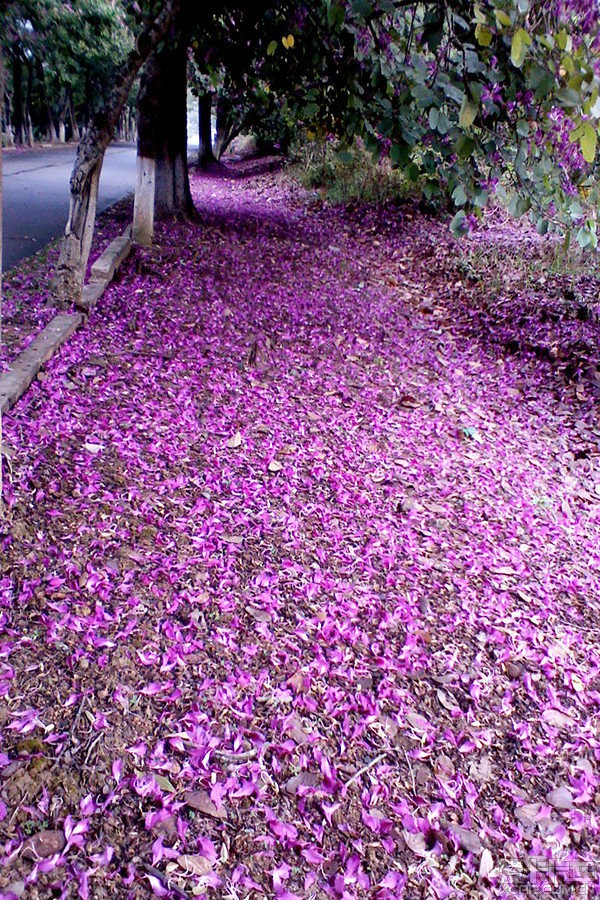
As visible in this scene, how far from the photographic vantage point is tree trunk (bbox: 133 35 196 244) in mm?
7848

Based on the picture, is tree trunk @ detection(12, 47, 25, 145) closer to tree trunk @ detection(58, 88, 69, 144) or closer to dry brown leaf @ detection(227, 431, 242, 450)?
tree trunk @ detection(58, 88, 69, 144)

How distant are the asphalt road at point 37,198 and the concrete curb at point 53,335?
1.36 metres

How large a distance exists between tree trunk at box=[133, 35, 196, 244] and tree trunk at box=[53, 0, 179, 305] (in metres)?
2.19

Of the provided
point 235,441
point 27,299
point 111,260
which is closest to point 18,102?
point 111,260

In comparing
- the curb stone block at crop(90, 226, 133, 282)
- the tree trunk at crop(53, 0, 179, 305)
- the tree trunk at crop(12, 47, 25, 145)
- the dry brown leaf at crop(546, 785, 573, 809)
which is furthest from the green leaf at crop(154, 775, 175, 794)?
the tree trunk at crop(12, 47, 25, 145)

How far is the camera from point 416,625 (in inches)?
124

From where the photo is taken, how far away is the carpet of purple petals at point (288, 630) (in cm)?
213

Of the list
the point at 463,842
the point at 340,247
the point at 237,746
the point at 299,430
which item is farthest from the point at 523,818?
the point at 340,247

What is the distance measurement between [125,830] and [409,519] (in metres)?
2.37

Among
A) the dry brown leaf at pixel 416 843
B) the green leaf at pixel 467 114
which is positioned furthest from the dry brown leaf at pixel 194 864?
the green leaf at pixel 467 114

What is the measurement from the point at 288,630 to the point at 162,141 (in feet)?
26.9

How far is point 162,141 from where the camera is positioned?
9211 millimetres

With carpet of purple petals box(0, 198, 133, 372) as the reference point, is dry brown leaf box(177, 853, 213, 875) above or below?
below

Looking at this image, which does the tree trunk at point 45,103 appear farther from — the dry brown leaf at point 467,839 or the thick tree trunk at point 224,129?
the dry brown leaf at point 467,839
